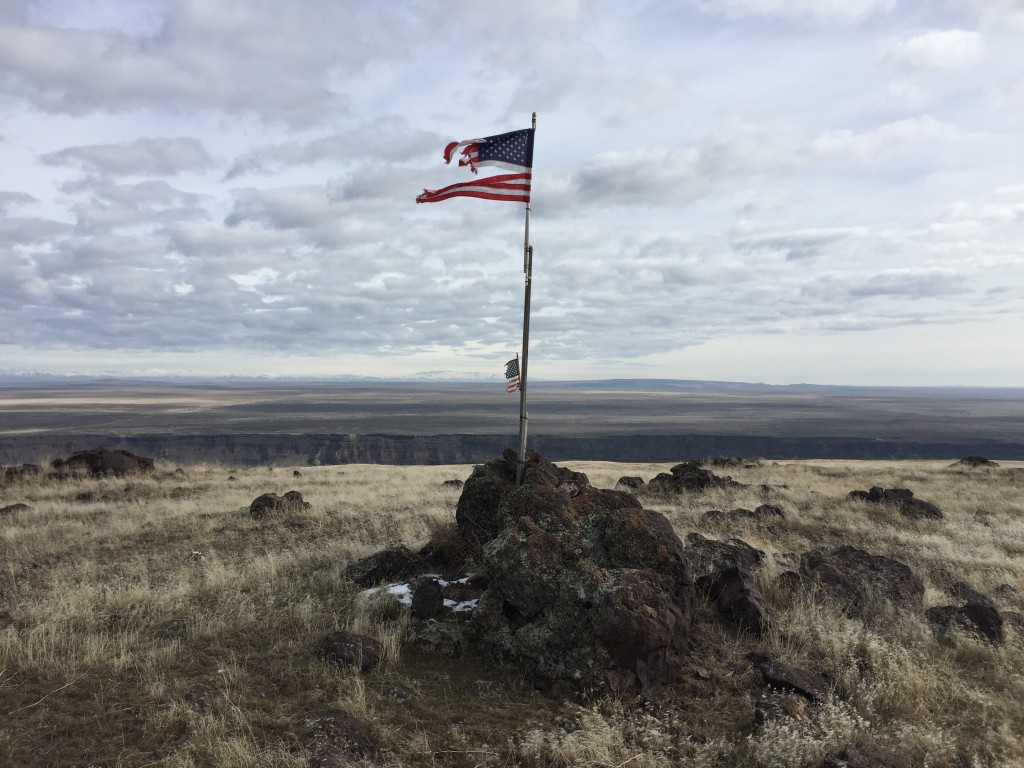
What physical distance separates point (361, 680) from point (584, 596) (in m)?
2.30

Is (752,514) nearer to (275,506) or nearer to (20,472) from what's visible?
(275,506)

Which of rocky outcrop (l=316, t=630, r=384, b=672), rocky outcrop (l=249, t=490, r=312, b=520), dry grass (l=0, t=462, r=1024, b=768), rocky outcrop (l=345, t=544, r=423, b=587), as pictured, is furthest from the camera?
rocky outcrop (l=249, t=490, r=312, b=520)

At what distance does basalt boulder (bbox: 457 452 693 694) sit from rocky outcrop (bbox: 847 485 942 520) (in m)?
13.5

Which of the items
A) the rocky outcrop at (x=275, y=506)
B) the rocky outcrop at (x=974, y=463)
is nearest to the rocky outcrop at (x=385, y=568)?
the rocky outcrop at (x=275, y=506)

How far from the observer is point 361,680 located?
5.68 m

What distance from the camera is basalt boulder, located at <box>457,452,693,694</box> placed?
5652 mm

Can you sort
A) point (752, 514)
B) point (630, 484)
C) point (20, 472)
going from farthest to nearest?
point (20, 472), point (630, 484), point (752, 514)

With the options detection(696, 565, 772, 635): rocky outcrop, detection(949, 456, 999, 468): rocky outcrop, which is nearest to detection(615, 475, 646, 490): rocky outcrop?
detection(696, 565, 772, 635): rocky outcrop

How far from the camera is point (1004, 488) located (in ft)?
71.7

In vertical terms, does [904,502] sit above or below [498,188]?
below

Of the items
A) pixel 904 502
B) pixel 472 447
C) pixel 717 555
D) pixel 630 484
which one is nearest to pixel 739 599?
pixel 717 555

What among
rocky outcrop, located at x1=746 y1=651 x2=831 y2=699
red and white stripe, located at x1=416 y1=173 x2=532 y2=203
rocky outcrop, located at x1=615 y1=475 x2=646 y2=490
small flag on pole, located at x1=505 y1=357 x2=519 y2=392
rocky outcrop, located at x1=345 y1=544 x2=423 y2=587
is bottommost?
rocky outcrop, located at x1=615 y1=475 x2=646 y2=490

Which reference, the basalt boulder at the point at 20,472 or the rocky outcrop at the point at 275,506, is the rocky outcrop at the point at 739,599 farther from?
the basalt boulder at the point at 20,472

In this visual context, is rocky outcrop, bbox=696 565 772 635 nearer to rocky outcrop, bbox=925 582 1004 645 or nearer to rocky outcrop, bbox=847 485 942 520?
rocky outcrop, bbox=925 582 1004 645
